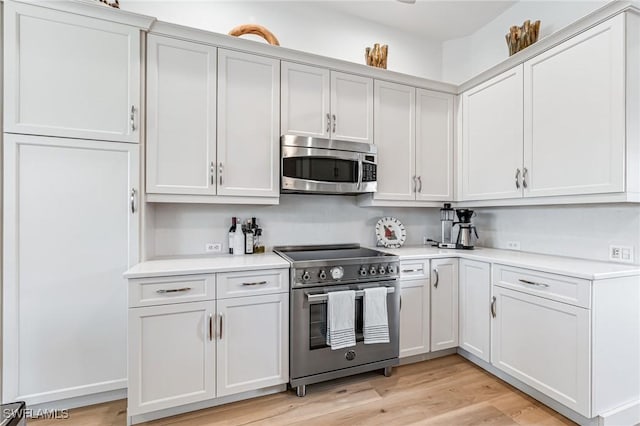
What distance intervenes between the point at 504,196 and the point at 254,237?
2.09m

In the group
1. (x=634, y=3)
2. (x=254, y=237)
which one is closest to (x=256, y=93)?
(x=254, y=237)

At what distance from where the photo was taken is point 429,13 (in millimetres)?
2945

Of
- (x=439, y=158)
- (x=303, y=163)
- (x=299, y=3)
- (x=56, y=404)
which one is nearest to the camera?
(x=56, y=404)

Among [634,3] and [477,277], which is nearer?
[634,3]

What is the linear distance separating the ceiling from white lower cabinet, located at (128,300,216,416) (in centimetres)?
282

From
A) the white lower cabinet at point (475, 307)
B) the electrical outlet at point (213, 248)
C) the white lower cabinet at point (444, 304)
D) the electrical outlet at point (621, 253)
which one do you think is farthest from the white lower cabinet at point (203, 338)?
the electrical outlet at point (621, 253)

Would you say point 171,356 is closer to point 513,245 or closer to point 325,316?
point 325,316

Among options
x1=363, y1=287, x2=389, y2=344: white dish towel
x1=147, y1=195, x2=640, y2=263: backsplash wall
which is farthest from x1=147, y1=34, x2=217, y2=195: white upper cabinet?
x1=363, y1=287, x2=389, y2=344: white dish towel

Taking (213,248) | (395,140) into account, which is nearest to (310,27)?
(395,140)

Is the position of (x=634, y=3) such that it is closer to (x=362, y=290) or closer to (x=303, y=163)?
(x=303, y=163)

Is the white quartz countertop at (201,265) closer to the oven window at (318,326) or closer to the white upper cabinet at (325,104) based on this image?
the oven window at (318,326)

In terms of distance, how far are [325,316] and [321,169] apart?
3.66 feet

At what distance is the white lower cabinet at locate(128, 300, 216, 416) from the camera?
1749 millimetres

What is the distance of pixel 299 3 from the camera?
2.80 meters
